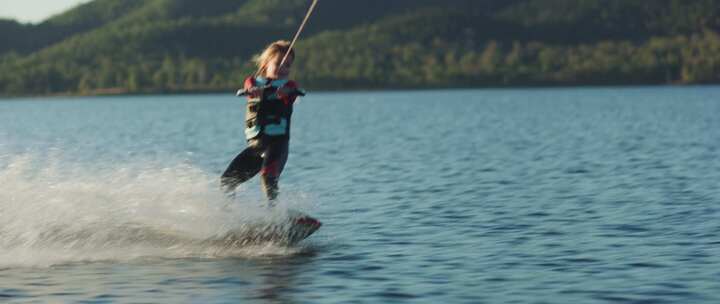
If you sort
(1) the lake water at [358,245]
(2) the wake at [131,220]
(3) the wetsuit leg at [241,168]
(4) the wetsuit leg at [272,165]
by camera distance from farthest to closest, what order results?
1. (3) the wetsuit leg at [241,168]
2. (4) the wetsuit leg at [272,165]
3. (2) the wake at [131,220]
4. (1) the lake water at [358,245]

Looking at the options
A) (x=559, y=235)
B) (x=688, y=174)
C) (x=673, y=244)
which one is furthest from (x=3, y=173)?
(x=688, y=174)

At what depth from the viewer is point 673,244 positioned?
46.1 feet

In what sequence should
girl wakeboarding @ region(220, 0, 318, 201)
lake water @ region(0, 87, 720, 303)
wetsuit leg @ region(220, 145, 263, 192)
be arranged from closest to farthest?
lake water @ region(0, 87, 720, 303), girl wakeboarding @ region(220, 0, 318, 201), wetsuit leg @ region(220, 145, 263, 192)

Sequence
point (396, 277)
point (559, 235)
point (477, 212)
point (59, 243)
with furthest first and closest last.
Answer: point (477, 212)
point (559, 235)
point (59, 243)
point (396, 277)

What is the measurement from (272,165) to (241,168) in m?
0.39

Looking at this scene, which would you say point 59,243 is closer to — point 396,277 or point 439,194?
point 396,277

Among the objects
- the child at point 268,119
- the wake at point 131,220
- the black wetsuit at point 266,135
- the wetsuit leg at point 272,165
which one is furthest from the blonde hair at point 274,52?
the wake at point 131,220

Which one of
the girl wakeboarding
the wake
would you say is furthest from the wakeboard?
the girl wakeboarding

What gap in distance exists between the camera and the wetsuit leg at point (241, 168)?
537 inches

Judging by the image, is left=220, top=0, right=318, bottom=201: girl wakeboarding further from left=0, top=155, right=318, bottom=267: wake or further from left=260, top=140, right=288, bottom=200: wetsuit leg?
left=0, top=155, right=318, bottom=267: wake

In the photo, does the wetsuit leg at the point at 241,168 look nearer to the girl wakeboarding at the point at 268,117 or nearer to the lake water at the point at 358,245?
the girl wakeboarding at the point at 268,117

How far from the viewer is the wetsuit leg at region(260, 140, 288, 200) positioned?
13.5m

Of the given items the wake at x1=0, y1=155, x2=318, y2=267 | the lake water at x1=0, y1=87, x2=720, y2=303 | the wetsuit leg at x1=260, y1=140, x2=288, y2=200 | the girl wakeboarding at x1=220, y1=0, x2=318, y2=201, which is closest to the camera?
the lake water at x1=0, y1=87, x2=720, y2=303

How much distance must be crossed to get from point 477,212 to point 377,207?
1799 mm
